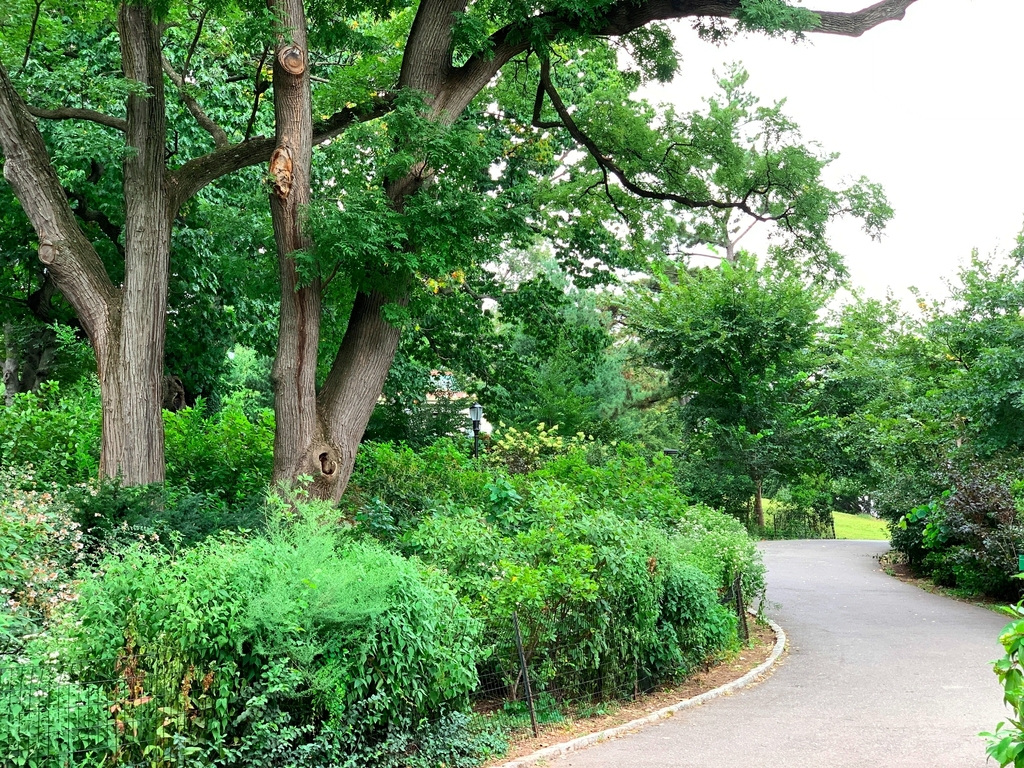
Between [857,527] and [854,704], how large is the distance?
3694cm

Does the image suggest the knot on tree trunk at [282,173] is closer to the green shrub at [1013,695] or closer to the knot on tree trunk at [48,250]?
the knot on tree trunk at [48,250]

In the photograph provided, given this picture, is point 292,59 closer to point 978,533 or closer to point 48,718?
point 48,718

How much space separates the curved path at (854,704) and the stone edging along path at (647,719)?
12 centimetres

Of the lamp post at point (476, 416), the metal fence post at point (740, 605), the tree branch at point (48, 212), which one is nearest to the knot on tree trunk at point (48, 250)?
the tree branch at point (48, 212)

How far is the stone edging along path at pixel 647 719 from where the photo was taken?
6.80 metres

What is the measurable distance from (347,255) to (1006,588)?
1385 centimetres

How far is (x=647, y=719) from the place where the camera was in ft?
27.0

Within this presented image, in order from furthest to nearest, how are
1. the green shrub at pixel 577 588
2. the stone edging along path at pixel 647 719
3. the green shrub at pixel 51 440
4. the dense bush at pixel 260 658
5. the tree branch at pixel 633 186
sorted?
the tree branch at pixel 633 186 → the green shrub at pixel 51 440 → the green shrub at pixel 577 588 → the stone edging along path at pixel 647 719 → the dense bush at pixel 260 658

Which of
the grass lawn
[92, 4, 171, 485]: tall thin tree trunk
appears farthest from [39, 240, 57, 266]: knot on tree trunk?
the grass lawn

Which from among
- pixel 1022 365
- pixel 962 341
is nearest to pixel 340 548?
pixel 1022 365

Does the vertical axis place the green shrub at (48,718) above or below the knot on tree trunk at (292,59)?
below

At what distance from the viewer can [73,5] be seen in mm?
12172

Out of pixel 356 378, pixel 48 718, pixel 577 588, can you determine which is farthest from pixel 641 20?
pixel 48 718

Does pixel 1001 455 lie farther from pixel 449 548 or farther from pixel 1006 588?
pixel 449 548
